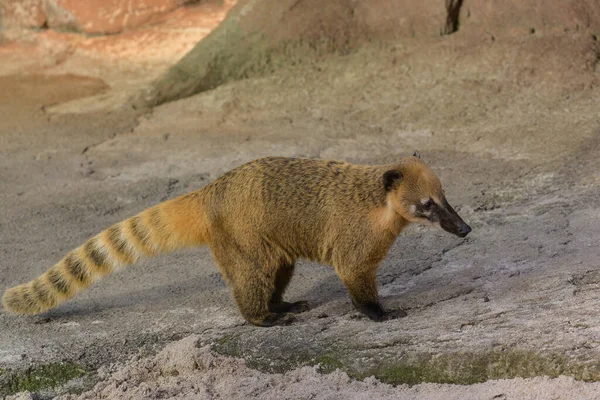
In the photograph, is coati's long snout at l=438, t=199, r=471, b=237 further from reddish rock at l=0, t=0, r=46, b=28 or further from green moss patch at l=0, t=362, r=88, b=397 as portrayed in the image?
reddish rock at l=0, t=0, r=46, b=28

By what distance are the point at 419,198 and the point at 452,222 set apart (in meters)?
0.21

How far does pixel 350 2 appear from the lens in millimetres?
8719

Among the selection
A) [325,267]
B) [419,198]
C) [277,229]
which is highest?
[419,198]

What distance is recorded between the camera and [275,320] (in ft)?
15.2

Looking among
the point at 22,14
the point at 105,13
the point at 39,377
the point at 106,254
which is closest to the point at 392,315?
the point at 106,254

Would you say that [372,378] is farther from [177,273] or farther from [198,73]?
[198,73]

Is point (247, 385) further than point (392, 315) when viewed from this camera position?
No

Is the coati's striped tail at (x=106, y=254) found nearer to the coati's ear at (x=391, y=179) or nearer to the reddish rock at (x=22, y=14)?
the coati's ear at (x=391, y=179)

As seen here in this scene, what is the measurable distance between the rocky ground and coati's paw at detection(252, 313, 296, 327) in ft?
0.29

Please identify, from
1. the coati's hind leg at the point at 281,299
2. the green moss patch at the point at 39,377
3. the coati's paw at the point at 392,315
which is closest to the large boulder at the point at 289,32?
the coati's hind leg at the point at 281,299

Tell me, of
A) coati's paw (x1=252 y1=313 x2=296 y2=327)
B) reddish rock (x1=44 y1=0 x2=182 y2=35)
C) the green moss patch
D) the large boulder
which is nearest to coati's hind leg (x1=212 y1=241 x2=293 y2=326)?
coati's paw (x1=252 y1=313 x2=296 y2=327)

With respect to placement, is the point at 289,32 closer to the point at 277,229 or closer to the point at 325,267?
the point at 325,267

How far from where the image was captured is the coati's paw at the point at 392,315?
177 inches

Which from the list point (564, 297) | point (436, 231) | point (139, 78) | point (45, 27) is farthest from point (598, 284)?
point (45, 27)
